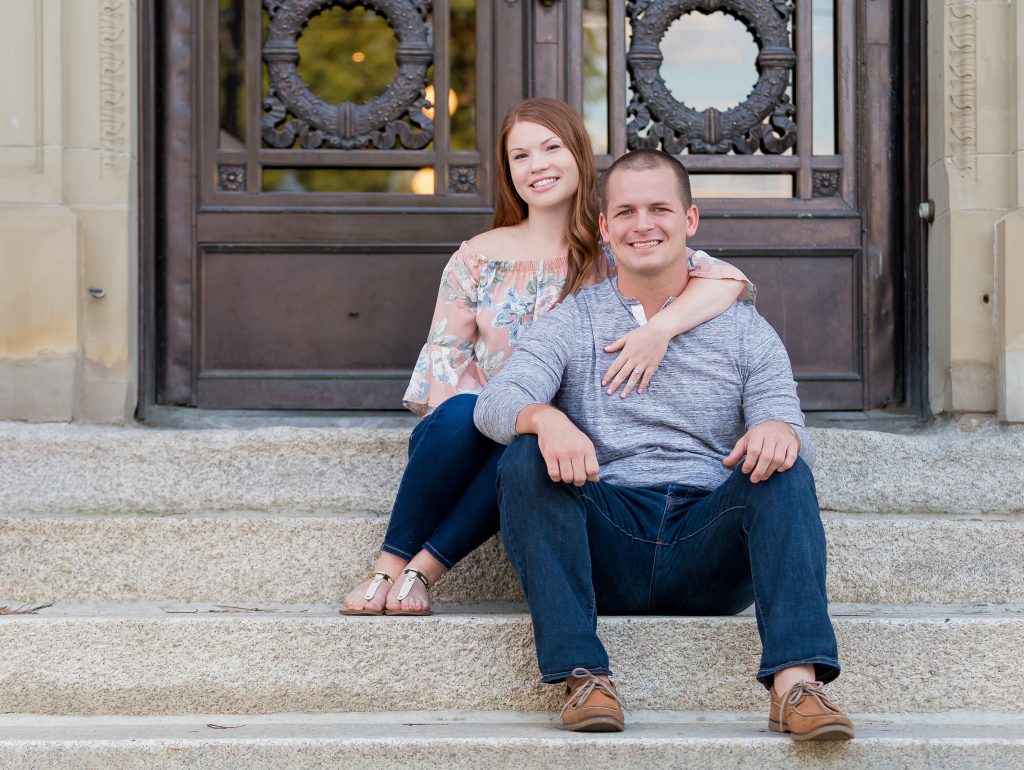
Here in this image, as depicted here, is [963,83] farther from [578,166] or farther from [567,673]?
[567,673]

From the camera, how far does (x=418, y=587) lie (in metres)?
2.73

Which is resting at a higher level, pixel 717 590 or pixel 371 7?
pixel 371 7

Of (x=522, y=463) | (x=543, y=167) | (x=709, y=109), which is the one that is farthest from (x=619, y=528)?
(x=709, y=109)

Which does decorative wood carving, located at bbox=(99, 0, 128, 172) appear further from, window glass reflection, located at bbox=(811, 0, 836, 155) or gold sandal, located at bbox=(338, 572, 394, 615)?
window glass reflection, located at bbox=(811, 0, 836, 155)

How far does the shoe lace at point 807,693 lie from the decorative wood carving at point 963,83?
235 centimetres

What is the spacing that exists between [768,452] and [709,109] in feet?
7.50

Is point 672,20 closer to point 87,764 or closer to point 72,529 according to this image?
point 72,529

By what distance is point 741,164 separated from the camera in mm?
4340

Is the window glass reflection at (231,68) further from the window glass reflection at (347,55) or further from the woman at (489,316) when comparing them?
the woman at (489,316)

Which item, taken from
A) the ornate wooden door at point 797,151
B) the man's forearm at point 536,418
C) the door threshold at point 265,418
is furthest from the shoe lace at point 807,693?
the ornate wooden door at point 797,151

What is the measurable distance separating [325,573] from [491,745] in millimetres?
861

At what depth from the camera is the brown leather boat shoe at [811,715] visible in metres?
2.17

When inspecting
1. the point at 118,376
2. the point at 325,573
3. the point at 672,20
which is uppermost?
the point at 672,20

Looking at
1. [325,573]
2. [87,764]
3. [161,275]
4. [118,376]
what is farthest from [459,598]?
[161,275]
